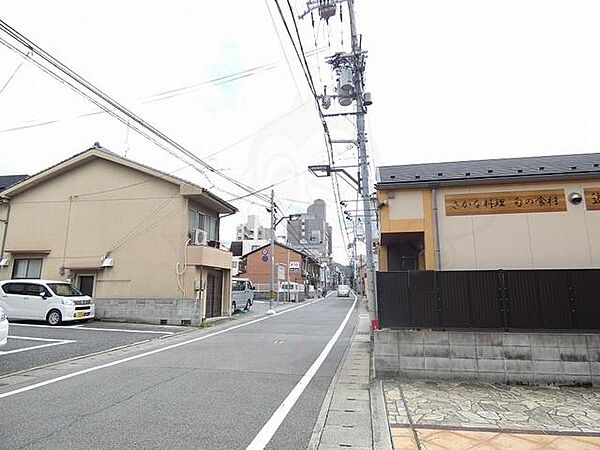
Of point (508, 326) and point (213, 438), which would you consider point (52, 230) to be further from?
point (508, 326)

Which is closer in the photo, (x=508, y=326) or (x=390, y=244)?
(x=508, y=326)

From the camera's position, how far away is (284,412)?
5.02 metres

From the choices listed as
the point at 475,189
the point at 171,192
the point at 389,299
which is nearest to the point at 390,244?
the point at 475,189

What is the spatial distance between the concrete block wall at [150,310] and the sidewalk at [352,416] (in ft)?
30.3

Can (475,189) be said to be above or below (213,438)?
above

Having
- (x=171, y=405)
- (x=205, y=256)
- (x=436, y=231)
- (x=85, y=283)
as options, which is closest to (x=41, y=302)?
(x=85, y=283)

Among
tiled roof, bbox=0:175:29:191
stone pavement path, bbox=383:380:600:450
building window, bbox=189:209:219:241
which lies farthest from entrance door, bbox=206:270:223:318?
stone pavement path, bbox=383:380:600:450

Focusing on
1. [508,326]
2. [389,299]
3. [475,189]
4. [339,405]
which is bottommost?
[339,405]

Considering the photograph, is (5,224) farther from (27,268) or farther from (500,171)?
(500,171)

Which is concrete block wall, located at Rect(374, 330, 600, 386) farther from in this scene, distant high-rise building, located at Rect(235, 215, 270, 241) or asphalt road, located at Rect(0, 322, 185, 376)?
distant high-rise building, located at Rect(235, 215, 270, 241)

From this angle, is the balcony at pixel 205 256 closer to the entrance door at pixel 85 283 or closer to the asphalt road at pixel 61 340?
the asphalt road at pixel 61 340

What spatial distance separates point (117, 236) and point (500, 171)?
48.2 ft

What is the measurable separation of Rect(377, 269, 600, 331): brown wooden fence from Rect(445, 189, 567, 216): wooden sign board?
1772mm

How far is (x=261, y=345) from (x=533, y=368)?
21.8 ft
